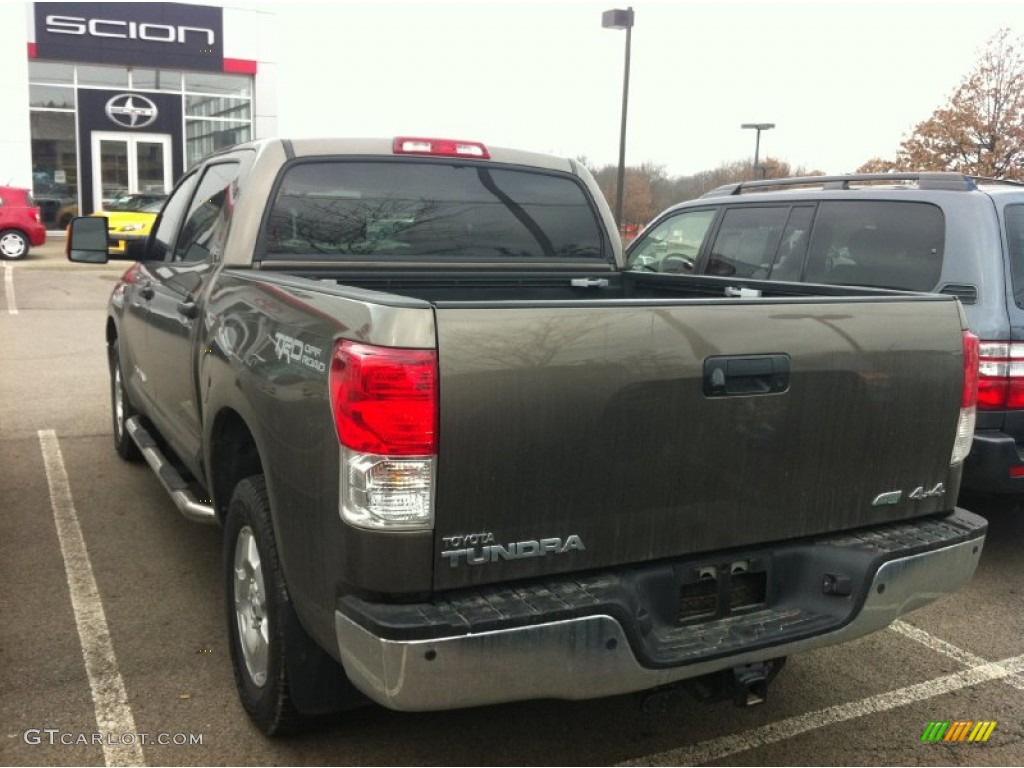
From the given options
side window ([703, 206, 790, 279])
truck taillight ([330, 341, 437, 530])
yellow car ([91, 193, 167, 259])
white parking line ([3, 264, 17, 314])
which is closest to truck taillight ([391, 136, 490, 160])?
truck taillight ([330, 341, 437, 530])

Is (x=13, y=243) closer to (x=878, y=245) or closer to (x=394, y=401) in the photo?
(x=878, y=245)

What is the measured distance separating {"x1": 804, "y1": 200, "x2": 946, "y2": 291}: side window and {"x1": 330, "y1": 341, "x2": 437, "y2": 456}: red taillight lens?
356cm

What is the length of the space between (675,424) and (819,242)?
3539 mm

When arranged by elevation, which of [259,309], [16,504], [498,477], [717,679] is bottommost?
[16,504]

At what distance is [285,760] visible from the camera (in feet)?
9.74

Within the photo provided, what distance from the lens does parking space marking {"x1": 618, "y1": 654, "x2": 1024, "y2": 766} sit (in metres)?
3.07

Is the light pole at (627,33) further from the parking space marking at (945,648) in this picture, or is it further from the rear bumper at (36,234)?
the parking space marking at (945,648)

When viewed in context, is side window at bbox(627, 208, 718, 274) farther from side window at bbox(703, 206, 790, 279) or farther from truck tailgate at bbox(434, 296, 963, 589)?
truck tailgate at bbox(434, 296, 963, 589)

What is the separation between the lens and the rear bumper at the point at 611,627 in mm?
2301

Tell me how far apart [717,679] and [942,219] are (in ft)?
10.7

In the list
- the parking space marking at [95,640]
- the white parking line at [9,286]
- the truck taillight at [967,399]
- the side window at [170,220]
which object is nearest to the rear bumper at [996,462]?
the truck taillight at [967,399]

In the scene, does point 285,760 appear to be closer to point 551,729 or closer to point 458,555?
point 551,729

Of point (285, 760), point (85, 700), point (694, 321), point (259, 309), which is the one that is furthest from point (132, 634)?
point (694, 321)

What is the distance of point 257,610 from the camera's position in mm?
3098
